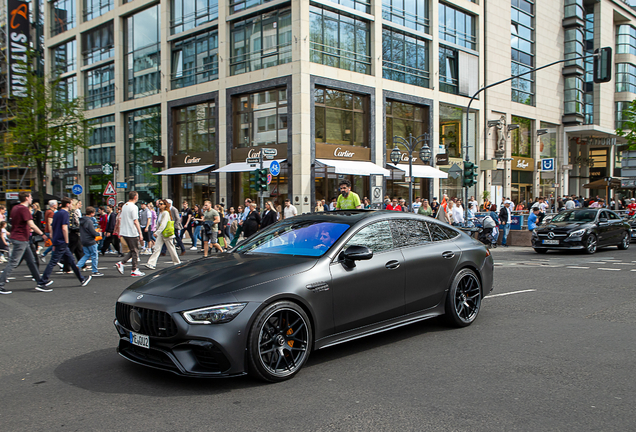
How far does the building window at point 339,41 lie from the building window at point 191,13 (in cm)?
638

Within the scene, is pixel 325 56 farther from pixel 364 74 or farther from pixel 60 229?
pixel 60 229

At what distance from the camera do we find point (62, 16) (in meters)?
41.8

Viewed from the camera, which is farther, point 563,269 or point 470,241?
point 563,269

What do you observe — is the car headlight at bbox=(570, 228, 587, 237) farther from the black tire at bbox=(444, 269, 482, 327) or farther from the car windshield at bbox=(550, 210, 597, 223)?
the black tire at bbox=(444, 269, 482, 327)

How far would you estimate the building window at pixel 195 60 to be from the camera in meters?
29.5

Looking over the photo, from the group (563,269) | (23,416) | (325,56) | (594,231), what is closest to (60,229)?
(23,416)

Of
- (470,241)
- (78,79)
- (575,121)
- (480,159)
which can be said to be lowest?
(470,241)

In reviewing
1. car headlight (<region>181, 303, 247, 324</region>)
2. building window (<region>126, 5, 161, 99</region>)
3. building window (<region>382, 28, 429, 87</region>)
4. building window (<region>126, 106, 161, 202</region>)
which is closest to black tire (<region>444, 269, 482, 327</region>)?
car headlight (<region>181, 303, 247, 324</region>)

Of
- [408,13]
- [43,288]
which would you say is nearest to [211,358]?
[43,288]

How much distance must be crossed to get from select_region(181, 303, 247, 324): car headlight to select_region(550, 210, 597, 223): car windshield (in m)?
16.2

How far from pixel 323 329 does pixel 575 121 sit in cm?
4477

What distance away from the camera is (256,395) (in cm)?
417

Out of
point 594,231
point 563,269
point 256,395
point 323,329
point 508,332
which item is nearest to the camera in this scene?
point 256,395

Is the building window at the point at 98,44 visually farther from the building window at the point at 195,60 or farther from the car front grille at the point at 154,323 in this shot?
the car front grille at the point at 154,323
